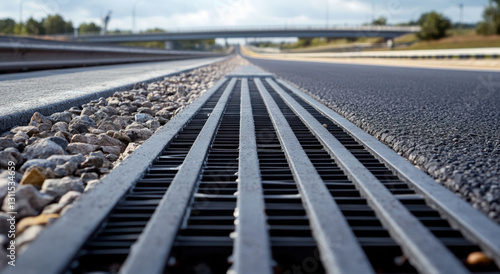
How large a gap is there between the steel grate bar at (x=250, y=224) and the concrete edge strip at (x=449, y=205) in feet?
2.47

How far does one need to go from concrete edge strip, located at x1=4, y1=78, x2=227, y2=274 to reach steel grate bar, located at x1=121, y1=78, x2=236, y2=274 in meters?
0.19

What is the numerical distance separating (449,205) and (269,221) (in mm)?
781

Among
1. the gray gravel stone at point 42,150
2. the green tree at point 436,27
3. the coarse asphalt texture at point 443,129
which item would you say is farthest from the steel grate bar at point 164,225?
the green tree at point 436,27

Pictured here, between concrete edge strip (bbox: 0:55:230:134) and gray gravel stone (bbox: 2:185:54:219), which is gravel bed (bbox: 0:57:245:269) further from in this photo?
concrete edge strip (bbox: 0:55:230:134)

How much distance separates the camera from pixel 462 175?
8.04 feet

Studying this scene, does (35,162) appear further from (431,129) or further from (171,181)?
(431,129)

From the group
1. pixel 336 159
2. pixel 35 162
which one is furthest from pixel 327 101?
pixel 35 162

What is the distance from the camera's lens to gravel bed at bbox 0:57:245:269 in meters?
1.99

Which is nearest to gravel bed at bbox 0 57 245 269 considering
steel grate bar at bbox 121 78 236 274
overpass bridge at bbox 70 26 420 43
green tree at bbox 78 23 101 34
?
steel grate bar at bbox 121 78 236 274

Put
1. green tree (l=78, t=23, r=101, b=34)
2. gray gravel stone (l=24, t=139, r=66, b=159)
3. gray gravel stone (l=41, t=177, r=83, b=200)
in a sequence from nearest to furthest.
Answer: gray gravel stone (l=41, t=177, r=83, b=200) → gray gravel stone (l=24, t=139, r=66, b=159) → green tree (l=78, t=23, r=101, b=34)

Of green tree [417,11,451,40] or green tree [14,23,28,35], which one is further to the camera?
green tree [14,23,28,35]

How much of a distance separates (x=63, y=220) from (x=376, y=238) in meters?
1.16

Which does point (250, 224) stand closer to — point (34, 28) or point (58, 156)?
point (58, 156)

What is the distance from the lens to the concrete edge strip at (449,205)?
163cm
